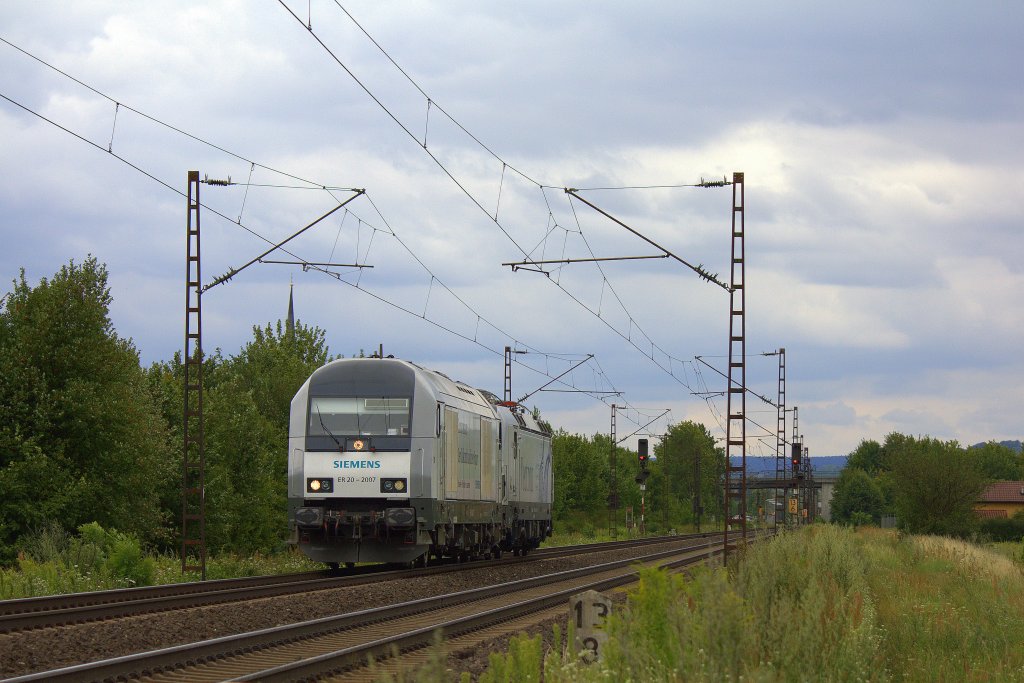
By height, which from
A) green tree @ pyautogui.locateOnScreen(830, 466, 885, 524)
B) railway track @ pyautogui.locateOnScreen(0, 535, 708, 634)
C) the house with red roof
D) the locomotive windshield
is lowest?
green tree @ pyautogui.locateOnScreen(830, 466, 885, 524)

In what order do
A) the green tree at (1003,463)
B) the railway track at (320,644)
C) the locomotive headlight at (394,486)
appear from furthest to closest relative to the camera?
1. the green tree at (1003,463)
2. the locomotive headlight at (394,486)
3. the railway track at (320,644)

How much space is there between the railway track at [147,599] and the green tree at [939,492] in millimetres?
42939

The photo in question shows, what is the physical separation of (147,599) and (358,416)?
8011 millimetres

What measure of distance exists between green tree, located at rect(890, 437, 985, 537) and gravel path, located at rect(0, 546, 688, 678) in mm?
43819

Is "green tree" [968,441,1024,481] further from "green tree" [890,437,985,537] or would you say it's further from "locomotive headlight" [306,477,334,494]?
"locomotive headlight" [306,477,334,494]

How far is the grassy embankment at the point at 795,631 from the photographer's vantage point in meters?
7.13

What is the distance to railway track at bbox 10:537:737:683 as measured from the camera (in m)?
11.3

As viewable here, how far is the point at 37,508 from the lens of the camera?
93.1 ft

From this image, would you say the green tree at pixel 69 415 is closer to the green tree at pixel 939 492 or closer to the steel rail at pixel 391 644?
the steel rail at pixel 391 644

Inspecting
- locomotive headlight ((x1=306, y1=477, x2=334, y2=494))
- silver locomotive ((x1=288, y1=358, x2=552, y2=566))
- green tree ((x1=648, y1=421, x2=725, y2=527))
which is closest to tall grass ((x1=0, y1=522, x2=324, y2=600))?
silver locomotive ((x1=288, y1=358, x2=552, y2=566))

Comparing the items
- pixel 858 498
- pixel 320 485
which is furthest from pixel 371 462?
pixel 858 498

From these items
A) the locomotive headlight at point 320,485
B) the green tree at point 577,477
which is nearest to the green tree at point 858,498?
the green tree at point 577,477

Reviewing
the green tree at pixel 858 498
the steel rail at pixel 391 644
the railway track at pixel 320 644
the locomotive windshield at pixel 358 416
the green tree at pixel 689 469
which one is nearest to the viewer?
the steel rail at pixel 391 644

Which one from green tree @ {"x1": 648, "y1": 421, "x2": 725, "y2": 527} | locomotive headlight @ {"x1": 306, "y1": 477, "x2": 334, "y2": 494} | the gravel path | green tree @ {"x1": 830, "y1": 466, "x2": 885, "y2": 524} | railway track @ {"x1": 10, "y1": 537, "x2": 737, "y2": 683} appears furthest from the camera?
green tree @ {"x1": 830, "y1": 466, "x2": 885, "y2": 524}
